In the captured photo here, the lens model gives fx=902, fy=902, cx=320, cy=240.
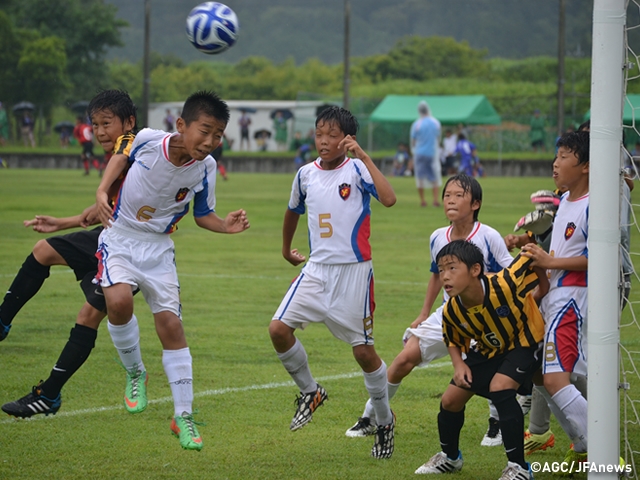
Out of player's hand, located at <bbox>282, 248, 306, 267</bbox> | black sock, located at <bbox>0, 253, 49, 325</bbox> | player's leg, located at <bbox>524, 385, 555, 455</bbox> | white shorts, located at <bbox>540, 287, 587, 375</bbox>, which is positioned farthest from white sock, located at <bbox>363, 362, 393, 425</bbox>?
black sock, located at <bbox>0, 253, 49, 325</bbox>

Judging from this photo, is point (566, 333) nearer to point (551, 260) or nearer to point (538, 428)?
point (551, 260)

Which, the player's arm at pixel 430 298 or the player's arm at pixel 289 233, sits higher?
the player's arm at pixel 289 233

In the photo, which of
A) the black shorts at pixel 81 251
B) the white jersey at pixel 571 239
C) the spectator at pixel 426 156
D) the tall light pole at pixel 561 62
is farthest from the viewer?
the tall light pole at pixel 561 62

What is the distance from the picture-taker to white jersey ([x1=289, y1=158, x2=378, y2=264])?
5441 mm

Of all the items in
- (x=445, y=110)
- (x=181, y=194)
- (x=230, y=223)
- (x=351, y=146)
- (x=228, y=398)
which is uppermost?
(x=445, y=110)

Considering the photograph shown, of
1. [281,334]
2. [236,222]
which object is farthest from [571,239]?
[236,222]

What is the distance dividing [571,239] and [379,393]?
1.43 meters

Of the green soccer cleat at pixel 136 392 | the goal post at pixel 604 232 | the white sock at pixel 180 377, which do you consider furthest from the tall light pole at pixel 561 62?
the goal post at pixel 604 232

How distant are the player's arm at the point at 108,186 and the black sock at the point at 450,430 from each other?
2.15 metres

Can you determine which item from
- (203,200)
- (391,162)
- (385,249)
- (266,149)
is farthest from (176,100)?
(203,200)

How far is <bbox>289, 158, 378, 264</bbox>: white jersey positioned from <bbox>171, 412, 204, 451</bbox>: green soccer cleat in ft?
4.10

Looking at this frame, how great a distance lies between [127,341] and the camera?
5469 mm

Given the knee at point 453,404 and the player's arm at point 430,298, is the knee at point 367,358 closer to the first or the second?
the player's arm at point 430,298

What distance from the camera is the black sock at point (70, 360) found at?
5297 millimetres
